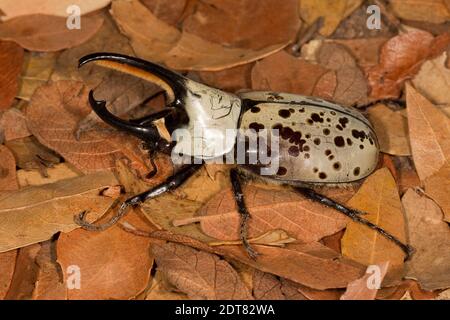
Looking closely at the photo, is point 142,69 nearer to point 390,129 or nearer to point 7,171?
point 7,171

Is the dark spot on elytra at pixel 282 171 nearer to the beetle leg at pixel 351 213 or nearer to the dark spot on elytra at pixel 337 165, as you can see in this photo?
the beetle leg at pixel 351 213

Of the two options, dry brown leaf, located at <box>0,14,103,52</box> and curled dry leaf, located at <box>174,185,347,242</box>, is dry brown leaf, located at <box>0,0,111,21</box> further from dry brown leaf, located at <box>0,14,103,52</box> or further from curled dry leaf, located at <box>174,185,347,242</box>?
curled dry leaf, located at <box>174,185,347,242</box>

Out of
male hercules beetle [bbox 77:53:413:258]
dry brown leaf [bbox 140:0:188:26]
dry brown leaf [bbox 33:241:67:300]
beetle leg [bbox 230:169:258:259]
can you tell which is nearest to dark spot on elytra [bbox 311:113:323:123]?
male hercules beetle [bbox 77:53:413:258]

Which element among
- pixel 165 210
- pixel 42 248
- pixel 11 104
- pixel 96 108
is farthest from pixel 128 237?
pixel 11 104

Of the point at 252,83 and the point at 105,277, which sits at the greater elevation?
the point at 252,83

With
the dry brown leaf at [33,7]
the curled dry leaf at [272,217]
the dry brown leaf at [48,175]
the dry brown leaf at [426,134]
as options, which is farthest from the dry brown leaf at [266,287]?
the dry brown leaf at [33,7]
